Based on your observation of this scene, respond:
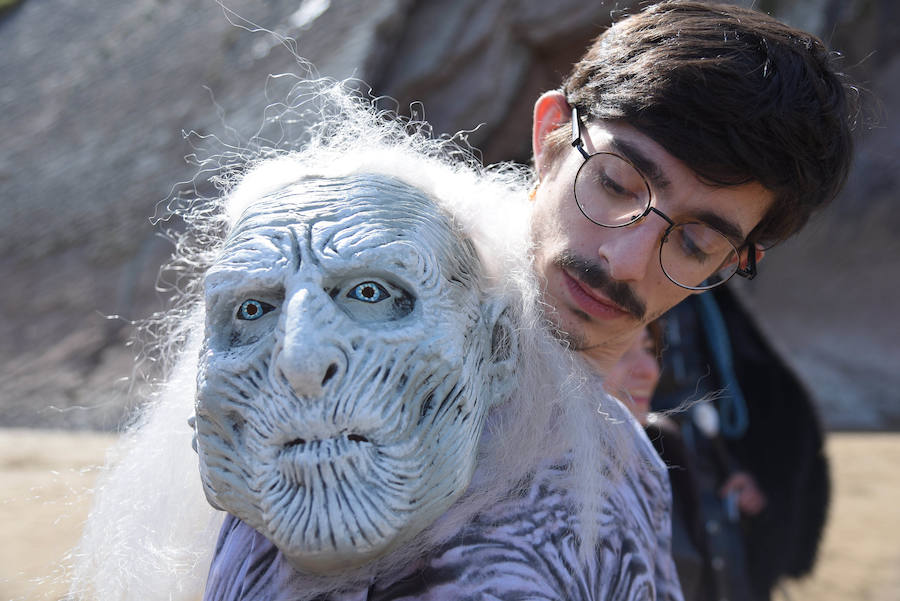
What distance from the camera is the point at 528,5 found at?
6.76m

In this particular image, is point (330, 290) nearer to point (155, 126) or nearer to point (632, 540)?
point (632, 540)

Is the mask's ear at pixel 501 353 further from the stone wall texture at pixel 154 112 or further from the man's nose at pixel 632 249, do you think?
the stone wall texture at pixel 154 112

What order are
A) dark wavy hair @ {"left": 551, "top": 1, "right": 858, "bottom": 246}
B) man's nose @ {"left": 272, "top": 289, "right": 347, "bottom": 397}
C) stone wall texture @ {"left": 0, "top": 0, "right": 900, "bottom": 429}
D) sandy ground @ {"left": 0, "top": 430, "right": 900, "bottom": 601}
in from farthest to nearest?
stone wall texture @ {"left": 0, "top": 0, "right": 900, "bottom": 429}
sandy ground @ {"left": 0, "top": 430, "right": 900, "bottom": 601}
dark wavy hair @ {"left": 551, "top": 1, "right": 858, "bottom": 246}
man's nose @ {"left": 272, "top": 289, "right": 347, "bottom": 397}

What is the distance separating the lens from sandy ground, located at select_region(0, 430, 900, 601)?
172 inches

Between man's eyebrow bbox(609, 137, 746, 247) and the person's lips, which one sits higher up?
man's eyebrow bbox(609, 137, 746, 247)

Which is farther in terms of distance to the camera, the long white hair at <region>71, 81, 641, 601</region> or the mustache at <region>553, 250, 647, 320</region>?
the mustache at <region>553, 250, 647, 320</region>

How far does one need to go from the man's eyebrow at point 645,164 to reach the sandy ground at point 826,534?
277 cm

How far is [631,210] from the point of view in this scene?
1.50m

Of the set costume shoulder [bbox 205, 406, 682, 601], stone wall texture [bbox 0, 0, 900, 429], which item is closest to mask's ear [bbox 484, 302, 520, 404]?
costume shoulder [bbox 205, 406, 682, 601]

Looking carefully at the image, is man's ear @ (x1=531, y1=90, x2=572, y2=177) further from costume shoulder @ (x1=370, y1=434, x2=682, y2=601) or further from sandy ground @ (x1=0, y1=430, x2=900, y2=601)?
sandy ground @ (x1=0, y1=430, x2=900, y2=601)

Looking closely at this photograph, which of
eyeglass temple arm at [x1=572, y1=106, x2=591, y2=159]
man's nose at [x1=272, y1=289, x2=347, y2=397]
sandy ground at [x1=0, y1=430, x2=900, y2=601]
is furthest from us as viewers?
sandy ground at [x1=0, y1=430, x2=900, y2=601]

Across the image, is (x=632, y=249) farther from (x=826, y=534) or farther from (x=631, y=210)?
(x=826, y=534)

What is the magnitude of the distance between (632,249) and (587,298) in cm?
13

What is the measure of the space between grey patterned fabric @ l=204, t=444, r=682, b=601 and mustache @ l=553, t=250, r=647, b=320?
1.17 feet
